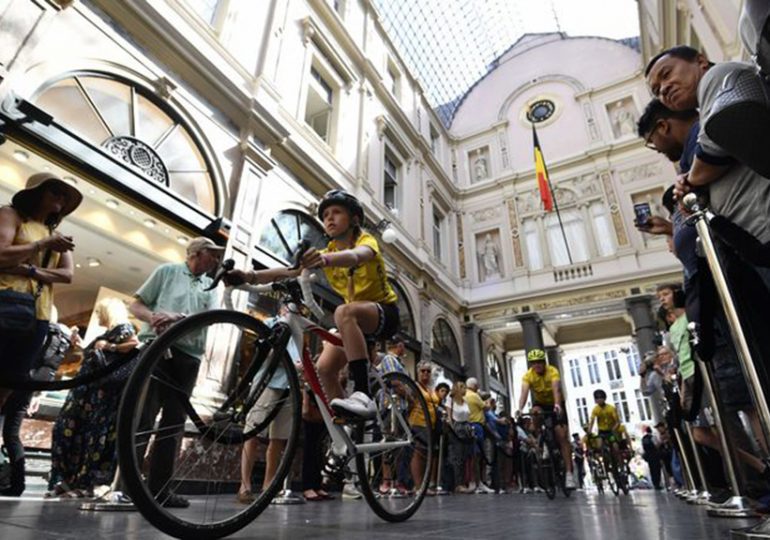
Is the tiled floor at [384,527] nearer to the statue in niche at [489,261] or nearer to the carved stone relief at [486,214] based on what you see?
the statue in niche at [489,261]

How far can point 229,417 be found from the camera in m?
1.54

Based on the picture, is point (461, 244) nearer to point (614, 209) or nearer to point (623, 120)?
point (614, 209)

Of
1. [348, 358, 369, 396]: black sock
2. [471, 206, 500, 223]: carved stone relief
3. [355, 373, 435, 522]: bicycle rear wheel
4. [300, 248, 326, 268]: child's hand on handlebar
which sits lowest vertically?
[355, 373, 435, 522]: bicycle rear wheel

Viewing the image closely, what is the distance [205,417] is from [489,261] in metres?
14.9

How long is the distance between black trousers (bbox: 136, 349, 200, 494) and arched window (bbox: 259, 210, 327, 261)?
15.9 ft

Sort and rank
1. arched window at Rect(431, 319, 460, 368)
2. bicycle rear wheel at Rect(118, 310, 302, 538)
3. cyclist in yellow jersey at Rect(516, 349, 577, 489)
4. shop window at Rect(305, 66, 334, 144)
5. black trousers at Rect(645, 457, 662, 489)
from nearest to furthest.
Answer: bicycle rear wheel at Rect(118, 310, 302, 538)
cyclist in yellow jersey at Rect(516, 349, 577, 489)
black trousers at Rect(645, 457, 662, 489)
shop window at Rect(305, 66, 334, 144)
arched window at Rect(431, 319, 460, 368)

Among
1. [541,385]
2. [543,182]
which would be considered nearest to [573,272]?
[543,182]

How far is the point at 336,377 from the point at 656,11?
1257 cm

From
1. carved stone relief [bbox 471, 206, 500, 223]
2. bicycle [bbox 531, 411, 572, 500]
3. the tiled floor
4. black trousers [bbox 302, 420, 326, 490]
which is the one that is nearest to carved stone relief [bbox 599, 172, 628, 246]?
carved stone relief [bbox 471, 206, 500, 223]

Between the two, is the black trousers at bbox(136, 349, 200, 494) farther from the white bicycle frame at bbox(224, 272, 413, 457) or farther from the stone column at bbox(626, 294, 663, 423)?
the stone column at bbox(626, 294, 663, 423)

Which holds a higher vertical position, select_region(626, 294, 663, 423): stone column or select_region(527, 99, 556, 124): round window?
select_region(527, 99, 556, 124): round window

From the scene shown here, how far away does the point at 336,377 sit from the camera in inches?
82.0

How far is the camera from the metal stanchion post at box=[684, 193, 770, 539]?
1111mm

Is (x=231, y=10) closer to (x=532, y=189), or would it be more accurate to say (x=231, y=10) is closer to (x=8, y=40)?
(x=8, y=40)
